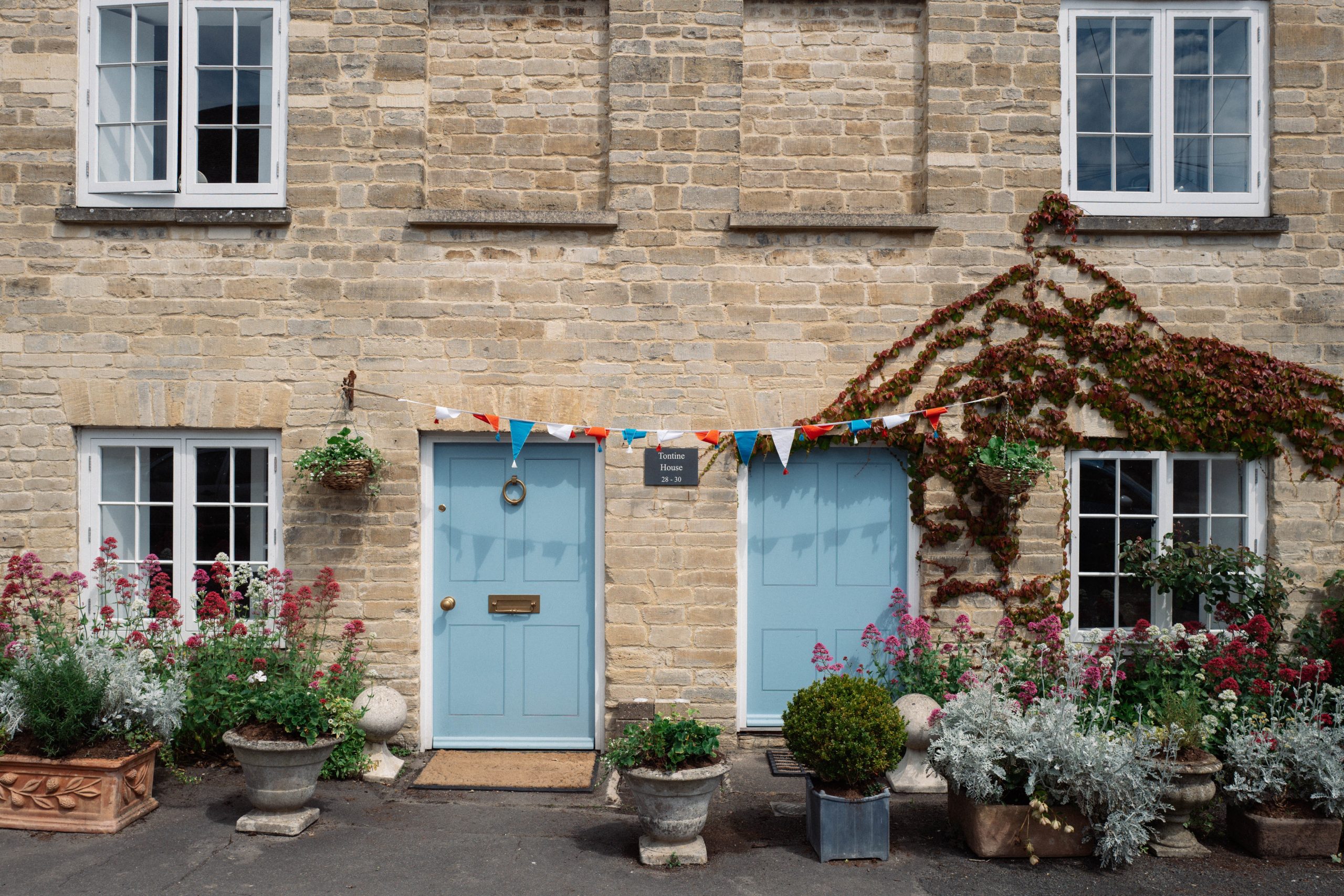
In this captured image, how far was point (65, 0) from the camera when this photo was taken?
668cm

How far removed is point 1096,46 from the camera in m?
6.83

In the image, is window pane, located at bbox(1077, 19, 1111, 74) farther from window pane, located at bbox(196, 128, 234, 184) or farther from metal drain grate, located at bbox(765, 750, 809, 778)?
window pane, located at bbox(196, 128, 234, 184)

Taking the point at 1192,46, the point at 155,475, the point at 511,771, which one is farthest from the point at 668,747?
the point at 1192,46

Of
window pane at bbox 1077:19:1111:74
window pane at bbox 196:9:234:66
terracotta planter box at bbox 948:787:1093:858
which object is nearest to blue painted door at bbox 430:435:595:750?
terracotta planter box at bbox 948:787:1093:858

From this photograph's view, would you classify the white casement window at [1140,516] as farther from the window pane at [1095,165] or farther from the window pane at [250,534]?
the window pane at [250,534]

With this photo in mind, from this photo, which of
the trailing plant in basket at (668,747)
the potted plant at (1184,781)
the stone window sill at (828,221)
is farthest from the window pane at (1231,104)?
the trailing plant in basket at (668,747)

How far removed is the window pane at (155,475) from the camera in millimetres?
6754

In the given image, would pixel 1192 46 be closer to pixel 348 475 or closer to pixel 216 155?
pixel 348 475

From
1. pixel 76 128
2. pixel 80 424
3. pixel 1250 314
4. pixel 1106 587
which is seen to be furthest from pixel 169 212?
pixel 1250 314

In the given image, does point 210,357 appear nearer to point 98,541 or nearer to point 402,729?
point 98,541

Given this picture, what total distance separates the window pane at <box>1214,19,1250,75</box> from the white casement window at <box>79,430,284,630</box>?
25.0 feet

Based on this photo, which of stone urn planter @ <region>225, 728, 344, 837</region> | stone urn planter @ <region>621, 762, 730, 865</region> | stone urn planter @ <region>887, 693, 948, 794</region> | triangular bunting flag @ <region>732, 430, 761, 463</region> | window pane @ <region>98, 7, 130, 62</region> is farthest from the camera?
window pane @ <region>98, 7, 130, 62</region>

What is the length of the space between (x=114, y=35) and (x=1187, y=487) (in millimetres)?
8793

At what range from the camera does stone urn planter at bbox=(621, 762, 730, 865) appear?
481cm
